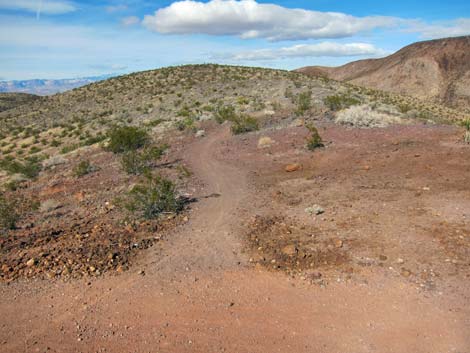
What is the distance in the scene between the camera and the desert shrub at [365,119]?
18.0 m

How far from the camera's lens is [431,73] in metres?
71.2

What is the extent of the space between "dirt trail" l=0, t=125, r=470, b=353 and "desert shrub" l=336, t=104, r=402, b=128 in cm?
1326

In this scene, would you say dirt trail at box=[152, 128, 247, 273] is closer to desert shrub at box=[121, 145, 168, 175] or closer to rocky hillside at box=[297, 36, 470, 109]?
desert shrub at box=[121, 145, 168, 175]

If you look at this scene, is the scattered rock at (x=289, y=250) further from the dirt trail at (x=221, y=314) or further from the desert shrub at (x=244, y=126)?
the desert shrub at (x=244, y=126)

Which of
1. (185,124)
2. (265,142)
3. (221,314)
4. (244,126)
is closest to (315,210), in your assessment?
(221,314)

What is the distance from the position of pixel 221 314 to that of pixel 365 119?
15.3 meters

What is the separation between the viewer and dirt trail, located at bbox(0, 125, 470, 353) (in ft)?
16.8

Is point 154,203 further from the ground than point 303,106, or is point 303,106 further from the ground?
point 303,106

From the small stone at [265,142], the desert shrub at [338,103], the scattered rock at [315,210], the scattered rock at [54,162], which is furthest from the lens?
the desert shrub at [338,103]

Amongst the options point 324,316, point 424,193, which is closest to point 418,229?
point 424,193

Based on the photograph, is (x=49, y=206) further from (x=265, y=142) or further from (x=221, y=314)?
(x=265, y=142)

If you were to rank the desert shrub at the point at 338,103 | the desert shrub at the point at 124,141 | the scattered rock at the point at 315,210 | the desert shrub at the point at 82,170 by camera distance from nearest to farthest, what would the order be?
the scattered rock at the point at 315,210
the desert shrub at the point at 82,170
the desert shrub at the point at 124,141
the desert shrub at the point at 338,103

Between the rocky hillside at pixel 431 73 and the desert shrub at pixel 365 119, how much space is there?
48203 millimetres

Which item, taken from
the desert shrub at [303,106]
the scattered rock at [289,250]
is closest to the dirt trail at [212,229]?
the scattered rock at [289,250]
